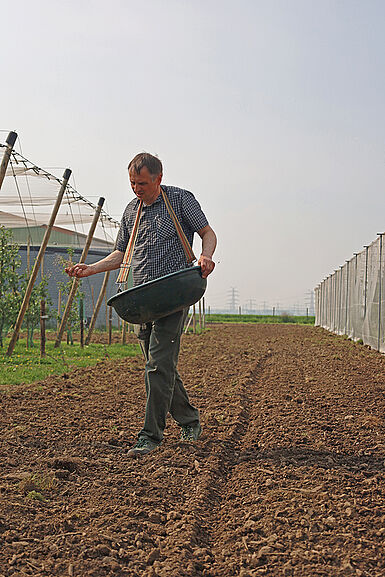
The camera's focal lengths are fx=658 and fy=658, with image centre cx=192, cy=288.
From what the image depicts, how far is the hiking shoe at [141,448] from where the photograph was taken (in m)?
3.65

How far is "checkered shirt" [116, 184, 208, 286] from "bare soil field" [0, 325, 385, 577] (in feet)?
3.44

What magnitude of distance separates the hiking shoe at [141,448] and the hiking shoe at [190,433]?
1.16 ft

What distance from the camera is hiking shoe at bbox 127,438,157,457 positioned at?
3.65 meters

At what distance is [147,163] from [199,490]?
1.78 meters

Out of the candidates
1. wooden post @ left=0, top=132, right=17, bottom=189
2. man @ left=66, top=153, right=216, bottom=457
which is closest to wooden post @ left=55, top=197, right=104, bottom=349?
wooden post @ left=0, top=132, right=17, bottom=189

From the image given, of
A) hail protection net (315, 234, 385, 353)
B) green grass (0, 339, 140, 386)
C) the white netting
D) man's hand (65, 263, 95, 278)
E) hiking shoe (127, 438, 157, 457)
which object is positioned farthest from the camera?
hail protection net (315, 234, 385, 353)

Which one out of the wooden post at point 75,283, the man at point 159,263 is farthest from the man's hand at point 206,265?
the wooden post at point 75,283

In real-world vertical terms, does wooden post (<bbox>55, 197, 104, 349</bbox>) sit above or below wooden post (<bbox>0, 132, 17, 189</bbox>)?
below

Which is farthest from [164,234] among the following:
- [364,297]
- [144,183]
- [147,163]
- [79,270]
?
[364,297]

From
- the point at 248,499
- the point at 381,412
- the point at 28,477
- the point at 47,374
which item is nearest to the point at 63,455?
the point at 28,477

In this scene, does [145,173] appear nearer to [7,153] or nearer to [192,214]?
[192,214]

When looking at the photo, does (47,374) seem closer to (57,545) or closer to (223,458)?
(223,458)

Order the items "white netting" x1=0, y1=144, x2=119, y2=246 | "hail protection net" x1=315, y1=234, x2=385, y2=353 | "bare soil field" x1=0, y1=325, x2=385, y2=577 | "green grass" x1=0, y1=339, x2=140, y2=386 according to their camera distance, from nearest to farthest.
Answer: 1. "bare soil field" x1=0, y1=325, x2=385, y2=577
2. "green grass" x1=0, y1=339, x2=140, y2=386
3. "white netting" x1=0, y1=144, x2=119, y2=246
4. "hail protection net" x1=315, y1=234, x2=385, y2=353

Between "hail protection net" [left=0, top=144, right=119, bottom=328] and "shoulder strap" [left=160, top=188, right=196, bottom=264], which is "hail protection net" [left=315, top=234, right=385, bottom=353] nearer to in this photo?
"hail protection net" [left=0, top=144, right=119, bottom=328]
